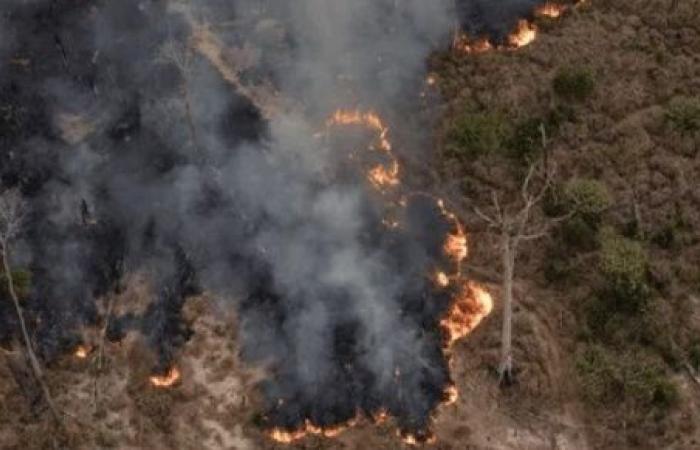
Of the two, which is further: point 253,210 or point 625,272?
point 253,210

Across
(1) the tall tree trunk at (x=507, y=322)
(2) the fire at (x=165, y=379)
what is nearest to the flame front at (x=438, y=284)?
(1) the tall tree trunk at (x=507, y=322)

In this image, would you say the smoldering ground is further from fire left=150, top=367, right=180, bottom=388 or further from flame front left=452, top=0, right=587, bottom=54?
flame front left=452, top=0, right=587, bottom=54

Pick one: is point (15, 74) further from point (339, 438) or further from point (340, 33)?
point (339, 438)

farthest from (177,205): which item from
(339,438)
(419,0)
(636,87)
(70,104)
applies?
(636,87)

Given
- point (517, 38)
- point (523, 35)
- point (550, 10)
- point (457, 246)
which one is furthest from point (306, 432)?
point (550, 10)

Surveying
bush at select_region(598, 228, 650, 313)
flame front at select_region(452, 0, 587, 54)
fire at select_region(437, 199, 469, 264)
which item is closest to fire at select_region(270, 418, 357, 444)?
fire at select_region(437, 199, 469, 264)

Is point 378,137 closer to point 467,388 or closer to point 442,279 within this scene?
point 442,279
